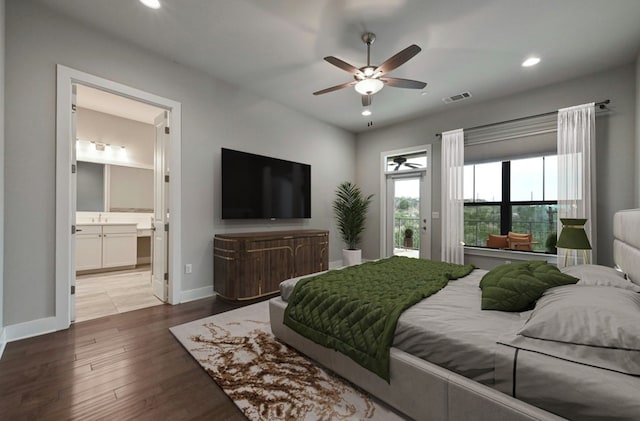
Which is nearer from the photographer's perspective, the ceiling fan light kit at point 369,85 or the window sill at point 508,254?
the ceiling fan light kit at point 369,85

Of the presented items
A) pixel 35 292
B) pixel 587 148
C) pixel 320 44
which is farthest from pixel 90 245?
pixel 587 148

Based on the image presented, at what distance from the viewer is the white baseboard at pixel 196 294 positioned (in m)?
3.42

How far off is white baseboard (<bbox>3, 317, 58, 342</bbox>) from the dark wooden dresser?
1.61 meters

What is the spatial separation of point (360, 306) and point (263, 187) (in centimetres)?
295

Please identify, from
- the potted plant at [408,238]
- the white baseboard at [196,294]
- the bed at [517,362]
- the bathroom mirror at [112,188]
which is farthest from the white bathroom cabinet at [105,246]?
the potted plant at [408,238]

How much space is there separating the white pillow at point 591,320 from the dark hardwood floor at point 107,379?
165cm

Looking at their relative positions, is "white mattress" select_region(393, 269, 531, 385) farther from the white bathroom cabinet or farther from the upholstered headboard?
the white bathroom cabinet

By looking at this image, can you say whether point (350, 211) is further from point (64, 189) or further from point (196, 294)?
point (64, 189)

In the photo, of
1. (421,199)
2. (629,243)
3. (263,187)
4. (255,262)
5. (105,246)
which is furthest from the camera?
(421,199)

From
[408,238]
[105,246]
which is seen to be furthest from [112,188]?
[408,238]

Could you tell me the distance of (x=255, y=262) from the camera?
11.6ft

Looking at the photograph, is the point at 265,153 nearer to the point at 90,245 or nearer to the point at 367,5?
the point at 367,5

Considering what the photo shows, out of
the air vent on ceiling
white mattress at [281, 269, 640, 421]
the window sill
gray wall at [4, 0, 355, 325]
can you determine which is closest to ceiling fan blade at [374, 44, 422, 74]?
white mattress at [281, 269, 640, 421]

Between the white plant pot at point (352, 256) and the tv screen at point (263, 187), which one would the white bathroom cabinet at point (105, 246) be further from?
the white plant pot at point (352, 256)
